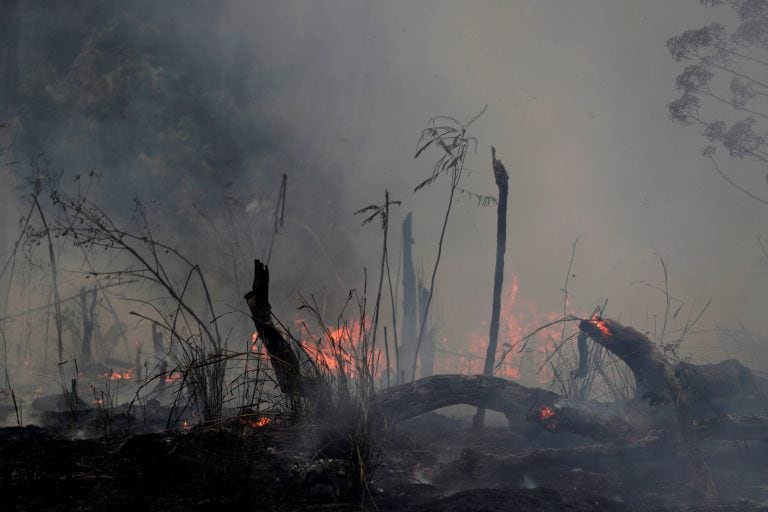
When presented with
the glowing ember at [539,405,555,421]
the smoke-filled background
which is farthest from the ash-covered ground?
the smoke-filled background

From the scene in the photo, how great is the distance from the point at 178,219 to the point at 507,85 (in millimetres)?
11016

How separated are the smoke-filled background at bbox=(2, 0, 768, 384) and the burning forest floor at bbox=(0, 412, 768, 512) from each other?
10.5 m

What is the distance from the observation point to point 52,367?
12375 millimetres

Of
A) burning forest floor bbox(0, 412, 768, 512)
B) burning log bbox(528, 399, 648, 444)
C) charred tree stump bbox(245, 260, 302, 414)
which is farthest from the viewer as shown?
burning log bbox(528, 399, 648, 444)

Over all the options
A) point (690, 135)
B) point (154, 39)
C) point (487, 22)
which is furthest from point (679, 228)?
point (154, 39)

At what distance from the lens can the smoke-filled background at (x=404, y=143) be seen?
16.0 meters

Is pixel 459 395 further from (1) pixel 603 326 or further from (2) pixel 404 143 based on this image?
(2) pixel 404 143

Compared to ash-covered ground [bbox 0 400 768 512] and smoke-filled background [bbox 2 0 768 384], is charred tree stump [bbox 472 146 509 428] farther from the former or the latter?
smoke-filled background [bbox 2 0 768 384]

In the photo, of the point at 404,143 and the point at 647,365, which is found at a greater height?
the point at 404,143

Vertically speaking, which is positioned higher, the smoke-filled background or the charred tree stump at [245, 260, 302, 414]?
the smoke-filled background

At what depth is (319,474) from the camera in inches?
154

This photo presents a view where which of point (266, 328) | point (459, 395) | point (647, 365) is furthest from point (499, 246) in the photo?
point (266, 328)

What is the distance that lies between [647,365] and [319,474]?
11.3 feet

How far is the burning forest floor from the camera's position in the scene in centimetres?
354
